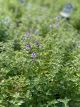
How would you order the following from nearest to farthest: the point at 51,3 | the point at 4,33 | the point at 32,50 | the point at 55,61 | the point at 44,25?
the point at 55,61 < the point at 32,50 < the point at 4,33 < the point at 44,25 < the point at 51,3

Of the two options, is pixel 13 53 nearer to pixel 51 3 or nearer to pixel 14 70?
pixel 14 70

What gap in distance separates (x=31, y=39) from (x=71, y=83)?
2.55 ft

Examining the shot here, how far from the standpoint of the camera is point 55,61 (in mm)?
3275

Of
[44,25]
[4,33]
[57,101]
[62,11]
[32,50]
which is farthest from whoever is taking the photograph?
[62,11]

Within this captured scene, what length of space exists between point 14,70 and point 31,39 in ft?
1.81

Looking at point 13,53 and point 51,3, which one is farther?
point 51,3

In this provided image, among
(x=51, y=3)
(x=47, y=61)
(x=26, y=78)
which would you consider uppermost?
(x=51, y=3)

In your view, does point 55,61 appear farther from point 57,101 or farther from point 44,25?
point 44,25

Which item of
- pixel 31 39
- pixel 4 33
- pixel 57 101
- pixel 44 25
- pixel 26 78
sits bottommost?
pixel 57 101

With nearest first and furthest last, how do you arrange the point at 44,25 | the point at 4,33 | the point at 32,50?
1. the point at 32,50
2. the point at 4,33
3. the point at 44,25

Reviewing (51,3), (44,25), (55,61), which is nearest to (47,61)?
(55,61)

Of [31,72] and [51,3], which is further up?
[51,3]

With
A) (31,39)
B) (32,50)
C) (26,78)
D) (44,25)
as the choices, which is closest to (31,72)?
(26,78)

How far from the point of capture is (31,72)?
3229 millimetres
